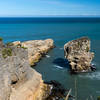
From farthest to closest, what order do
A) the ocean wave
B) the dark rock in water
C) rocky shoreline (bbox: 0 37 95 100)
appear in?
the ocean wave
the dark rock in water
rocky shoreline (bbox: 0 37 95 100)

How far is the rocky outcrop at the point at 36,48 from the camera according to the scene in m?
57.4

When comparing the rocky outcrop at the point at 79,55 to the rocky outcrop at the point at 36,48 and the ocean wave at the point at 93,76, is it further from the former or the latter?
the rocky outcrop at the point at 36,48

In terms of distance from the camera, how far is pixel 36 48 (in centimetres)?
6425

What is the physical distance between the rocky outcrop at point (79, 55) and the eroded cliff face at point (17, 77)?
21520 mm

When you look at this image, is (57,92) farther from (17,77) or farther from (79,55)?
(79,55)

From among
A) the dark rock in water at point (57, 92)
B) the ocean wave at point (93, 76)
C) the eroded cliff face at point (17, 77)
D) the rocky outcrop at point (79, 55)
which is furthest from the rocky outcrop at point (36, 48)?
the eroded cliff face at point (17, 77)

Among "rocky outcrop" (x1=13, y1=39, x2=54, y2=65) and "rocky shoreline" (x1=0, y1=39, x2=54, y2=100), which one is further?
"rocky outcrop" (x1=13, y1=39, x2=54, y2=65)

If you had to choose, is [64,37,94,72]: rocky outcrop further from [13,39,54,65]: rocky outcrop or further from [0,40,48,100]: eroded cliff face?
[0,40,48,100]: eroded cliff face

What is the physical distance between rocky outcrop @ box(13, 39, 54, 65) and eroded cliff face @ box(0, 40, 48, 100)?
27894mm

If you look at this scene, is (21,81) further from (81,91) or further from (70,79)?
(70,79)

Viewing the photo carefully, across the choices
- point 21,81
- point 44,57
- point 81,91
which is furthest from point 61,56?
point 21,81

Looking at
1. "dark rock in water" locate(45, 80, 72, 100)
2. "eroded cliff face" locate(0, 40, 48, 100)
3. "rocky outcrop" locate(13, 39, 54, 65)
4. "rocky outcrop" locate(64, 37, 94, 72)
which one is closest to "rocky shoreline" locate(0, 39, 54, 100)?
"eroded cliff face" locate(0, 40, 48, 100)

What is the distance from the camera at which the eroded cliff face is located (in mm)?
19006

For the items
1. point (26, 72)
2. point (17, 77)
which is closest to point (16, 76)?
point (17, 77)
